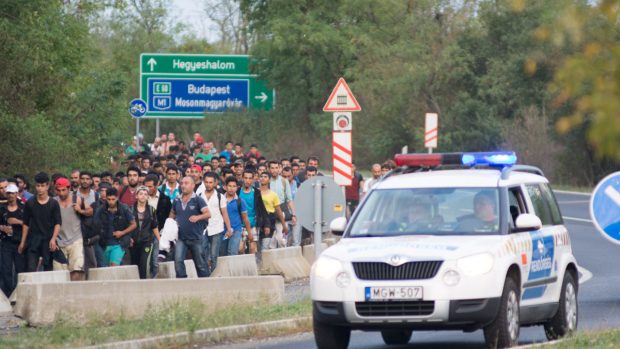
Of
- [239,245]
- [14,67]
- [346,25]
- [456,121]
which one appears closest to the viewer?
[239,245]

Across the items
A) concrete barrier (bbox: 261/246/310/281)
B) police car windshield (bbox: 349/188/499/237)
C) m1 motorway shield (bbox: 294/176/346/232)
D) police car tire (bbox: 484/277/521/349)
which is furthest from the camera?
concrete barrier (bbox: 261/246/310/281)

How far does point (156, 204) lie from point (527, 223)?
8692mm

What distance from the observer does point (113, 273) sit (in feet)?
55.2

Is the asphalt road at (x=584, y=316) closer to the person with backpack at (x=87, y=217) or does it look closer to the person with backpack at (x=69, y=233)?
the person with backpack at (x=69, y=233)

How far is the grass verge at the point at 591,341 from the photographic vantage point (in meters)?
11.3

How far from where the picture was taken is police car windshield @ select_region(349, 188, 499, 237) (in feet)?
39.8

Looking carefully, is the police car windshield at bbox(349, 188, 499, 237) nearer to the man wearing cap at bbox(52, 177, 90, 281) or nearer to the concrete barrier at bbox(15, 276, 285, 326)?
the concrete barrier at bbox(15, 276, 285, 326)

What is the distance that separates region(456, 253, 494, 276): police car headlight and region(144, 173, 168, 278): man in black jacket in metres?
8.24

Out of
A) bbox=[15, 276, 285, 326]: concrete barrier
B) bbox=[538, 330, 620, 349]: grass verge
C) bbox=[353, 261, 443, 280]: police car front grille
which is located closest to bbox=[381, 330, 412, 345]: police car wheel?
bbox=[538, 330, 620, 349]: grass verge

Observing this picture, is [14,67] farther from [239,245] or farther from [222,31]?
[222,31]

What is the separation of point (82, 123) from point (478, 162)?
742 inches

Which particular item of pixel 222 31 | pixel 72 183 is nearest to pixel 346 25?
pixel 222 31

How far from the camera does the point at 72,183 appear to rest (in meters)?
21.2

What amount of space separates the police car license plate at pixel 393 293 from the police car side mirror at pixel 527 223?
1.24 meters
